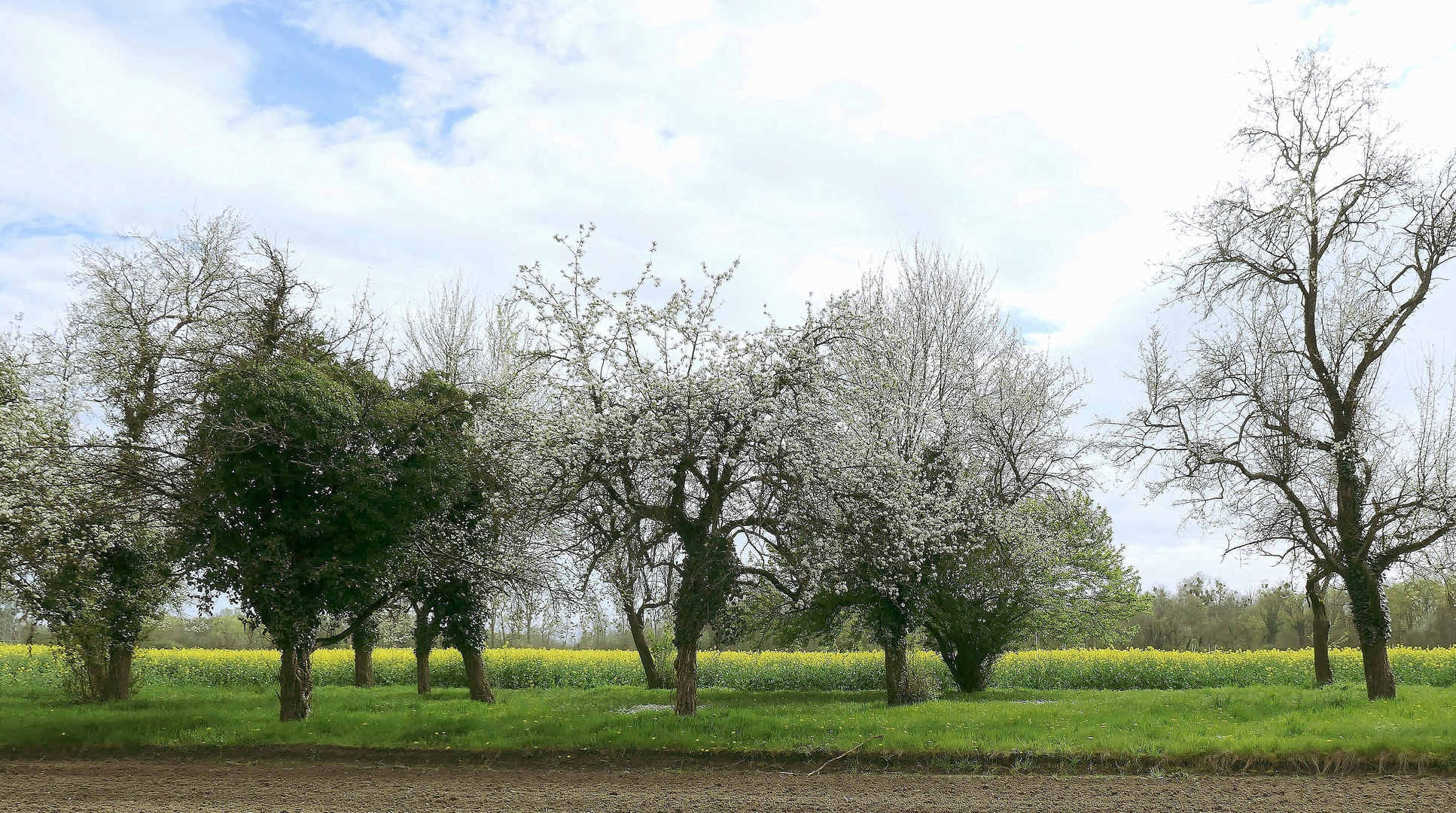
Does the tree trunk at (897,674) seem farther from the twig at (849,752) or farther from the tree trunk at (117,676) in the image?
the tree trunk at (117,676)

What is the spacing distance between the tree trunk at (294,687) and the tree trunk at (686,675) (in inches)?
247

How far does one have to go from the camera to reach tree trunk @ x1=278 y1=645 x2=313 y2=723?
50.9 ft

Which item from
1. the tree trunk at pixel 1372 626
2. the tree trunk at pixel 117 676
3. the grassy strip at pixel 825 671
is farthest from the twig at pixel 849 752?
the tree trunk at pixel 117 676

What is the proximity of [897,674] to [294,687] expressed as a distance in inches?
428

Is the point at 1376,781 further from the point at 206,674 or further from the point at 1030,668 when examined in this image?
the point at 206,674

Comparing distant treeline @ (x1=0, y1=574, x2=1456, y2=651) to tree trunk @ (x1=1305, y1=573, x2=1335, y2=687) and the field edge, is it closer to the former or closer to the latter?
tree trunk @ (x1=1305, y1=573, x2=1335, y2=687)

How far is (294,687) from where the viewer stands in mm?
15648

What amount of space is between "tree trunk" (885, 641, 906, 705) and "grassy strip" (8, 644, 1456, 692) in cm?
456

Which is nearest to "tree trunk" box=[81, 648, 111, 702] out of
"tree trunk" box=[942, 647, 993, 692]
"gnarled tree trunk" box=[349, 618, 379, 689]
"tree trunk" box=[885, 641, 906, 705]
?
"gnarled tree trunk" box=[349, 618, 379, 689]

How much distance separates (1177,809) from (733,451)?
7.58 meters

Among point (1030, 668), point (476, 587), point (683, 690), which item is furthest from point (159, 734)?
point (1030, 668)

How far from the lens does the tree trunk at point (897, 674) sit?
685 inches

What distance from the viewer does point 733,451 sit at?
14383 mm

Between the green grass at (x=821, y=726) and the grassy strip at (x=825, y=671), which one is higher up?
the green grass at (x=821, y=726)
